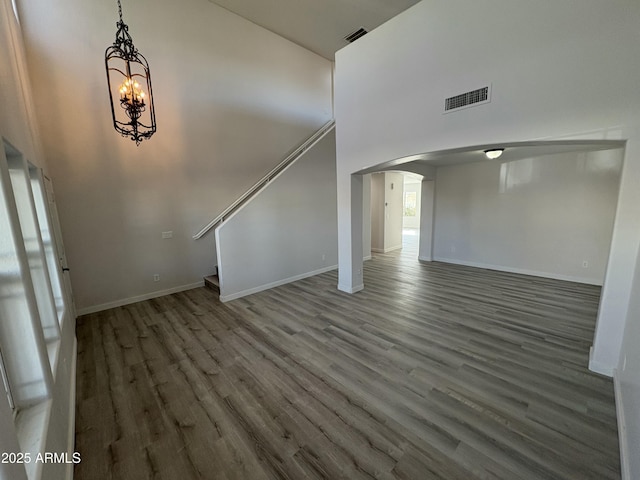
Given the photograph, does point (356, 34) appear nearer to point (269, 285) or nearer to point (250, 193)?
point (250, 193)

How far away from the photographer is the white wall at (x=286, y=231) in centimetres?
484

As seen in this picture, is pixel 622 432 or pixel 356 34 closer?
pixel 622 432

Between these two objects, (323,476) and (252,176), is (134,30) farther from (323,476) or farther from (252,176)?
(323,476)

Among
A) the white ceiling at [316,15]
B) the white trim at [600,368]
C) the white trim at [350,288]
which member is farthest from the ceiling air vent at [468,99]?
the white ceiling at [316,15]

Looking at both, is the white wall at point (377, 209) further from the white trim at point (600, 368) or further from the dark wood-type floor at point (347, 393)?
the white trim at point (600, 368)

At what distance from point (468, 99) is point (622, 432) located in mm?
3334

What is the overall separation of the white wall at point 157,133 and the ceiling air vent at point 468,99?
4327 mm

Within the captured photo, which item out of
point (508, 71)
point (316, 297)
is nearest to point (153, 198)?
point (316, 297)

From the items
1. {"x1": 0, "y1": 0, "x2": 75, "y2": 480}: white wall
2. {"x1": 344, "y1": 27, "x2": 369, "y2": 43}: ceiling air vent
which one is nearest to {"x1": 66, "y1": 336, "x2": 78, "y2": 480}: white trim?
{"x1": 0, "y1": 0, "x2": 75, "y2": 480}: white wall

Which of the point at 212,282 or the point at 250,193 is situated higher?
the point at 250,193

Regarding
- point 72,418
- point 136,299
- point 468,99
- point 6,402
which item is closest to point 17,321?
point 6,402

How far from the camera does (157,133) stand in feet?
15.9

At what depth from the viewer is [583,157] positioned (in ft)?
16.8

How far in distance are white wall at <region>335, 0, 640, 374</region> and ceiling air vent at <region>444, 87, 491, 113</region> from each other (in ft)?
0.21
